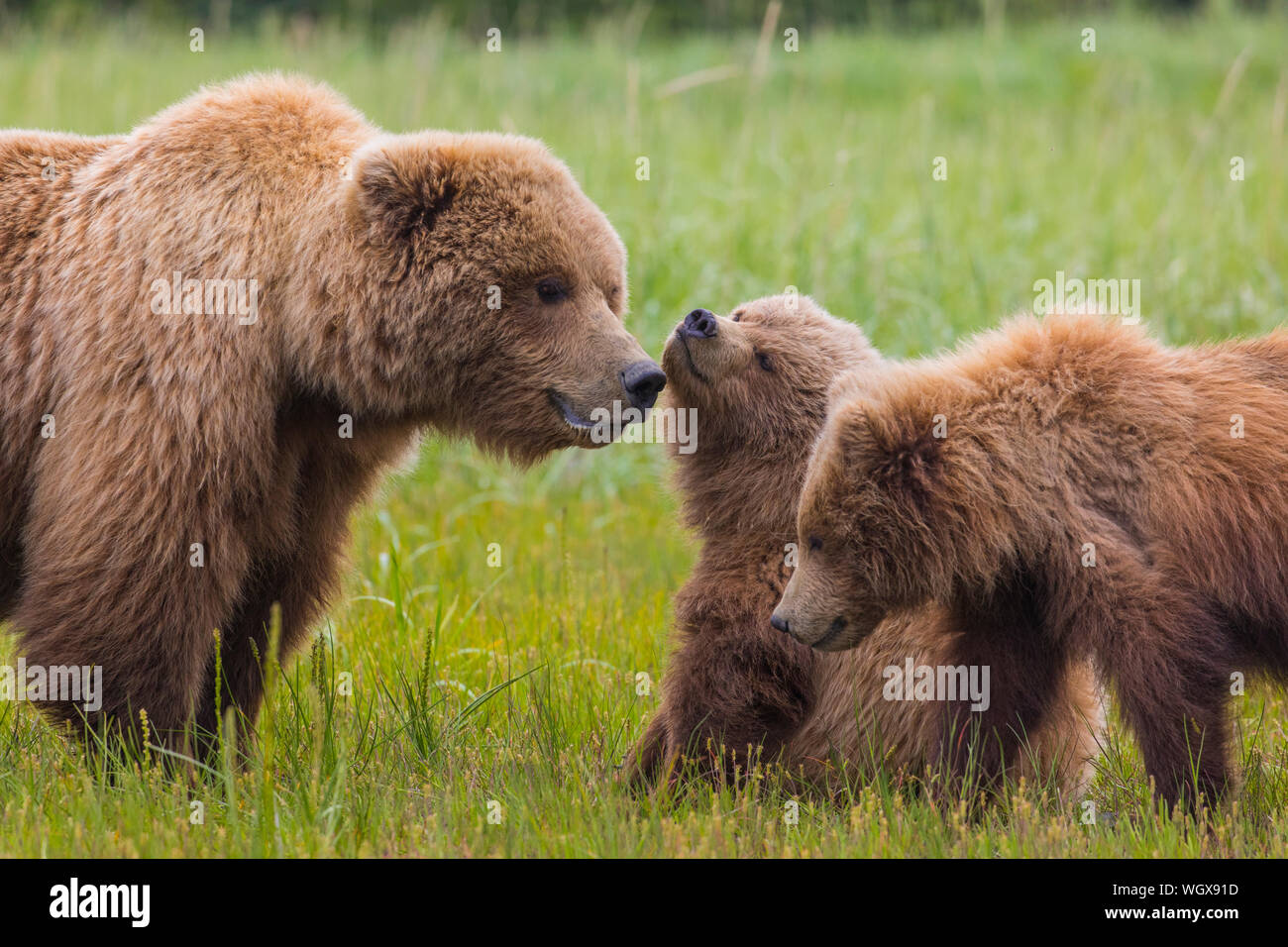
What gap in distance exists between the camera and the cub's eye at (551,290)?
461 centimetres

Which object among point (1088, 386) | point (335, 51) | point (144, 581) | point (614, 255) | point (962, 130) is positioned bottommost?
point (144, 581)

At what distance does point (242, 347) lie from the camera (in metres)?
4.45

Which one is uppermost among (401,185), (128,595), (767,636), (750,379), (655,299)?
(655,299)

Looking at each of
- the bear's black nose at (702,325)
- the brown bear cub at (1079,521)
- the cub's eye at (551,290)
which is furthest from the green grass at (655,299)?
the cub's eye at (551,290)

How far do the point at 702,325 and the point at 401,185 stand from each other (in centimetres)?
111

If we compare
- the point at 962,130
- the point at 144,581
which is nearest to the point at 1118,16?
the point at 962,130

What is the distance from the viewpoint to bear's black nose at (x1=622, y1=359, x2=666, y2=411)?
4.49 m

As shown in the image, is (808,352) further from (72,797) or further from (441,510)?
(441,510)

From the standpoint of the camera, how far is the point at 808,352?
5133mm

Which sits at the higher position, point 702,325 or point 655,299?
point 655,299

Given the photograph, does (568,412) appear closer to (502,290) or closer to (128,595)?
(502,290)

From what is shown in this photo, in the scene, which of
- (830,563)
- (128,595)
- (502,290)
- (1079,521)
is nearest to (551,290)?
(502,290)

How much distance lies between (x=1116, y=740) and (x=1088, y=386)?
4.37 feet

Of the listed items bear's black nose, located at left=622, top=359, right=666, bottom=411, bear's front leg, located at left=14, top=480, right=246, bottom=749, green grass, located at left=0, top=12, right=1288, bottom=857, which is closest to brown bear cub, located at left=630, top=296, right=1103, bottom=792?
green grass, located at left=0, top=12, right=1288, bottom=857
